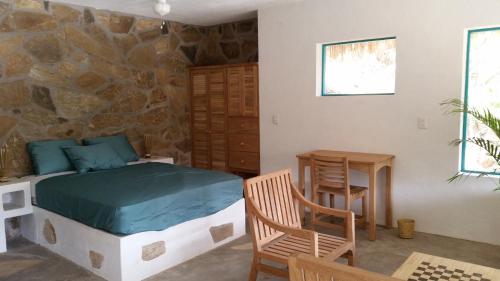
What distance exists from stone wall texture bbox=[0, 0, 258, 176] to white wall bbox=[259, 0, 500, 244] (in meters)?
1.15

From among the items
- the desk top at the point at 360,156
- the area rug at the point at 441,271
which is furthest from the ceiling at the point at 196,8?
the area rug at the point at 441,271

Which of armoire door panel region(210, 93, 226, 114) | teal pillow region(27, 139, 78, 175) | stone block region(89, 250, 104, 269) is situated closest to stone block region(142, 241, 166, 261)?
stone block region(89, 250, 104, 269)

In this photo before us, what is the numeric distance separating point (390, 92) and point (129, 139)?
3229mm

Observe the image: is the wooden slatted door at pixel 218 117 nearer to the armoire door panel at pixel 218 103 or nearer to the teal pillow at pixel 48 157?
the armoire door panel at pixel 218 103

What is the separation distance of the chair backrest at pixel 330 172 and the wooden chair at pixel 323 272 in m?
2.56

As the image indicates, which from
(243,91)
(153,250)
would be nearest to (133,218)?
(153,250)

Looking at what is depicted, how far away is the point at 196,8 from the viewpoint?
4.83 metres

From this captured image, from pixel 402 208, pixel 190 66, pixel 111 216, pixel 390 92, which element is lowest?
pixel 402 208

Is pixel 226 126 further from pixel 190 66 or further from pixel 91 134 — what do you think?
pixel 91 134

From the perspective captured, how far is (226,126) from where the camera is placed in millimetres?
5473

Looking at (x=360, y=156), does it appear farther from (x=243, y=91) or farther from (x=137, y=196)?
(x=137, y=196)

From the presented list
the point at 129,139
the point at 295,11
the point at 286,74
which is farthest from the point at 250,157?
the point at 295,11

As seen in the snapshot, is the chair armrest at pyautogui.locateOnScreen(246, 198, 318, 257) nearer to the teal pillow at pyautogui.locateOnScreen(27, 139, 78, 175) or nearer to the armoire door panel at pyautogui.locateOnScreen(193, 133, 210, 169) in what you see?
the teal pillow at pyautogui.locateOnScreen(27, 139, 78, 175)

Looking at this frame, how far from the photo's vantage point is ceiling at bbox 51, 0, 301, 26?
14.8 ft
